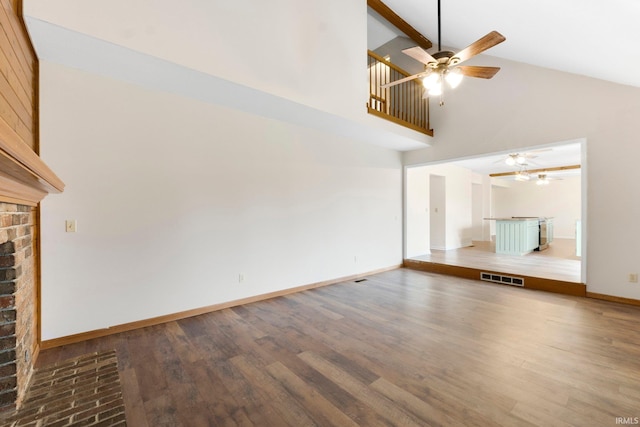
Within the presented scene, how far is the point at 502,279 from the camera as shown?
15.6ft

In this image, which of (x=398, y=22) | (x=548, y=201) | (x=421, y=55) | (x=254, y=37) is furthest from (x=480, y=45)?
(x=548, y=201)

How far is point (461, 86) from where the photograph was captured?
5.28m

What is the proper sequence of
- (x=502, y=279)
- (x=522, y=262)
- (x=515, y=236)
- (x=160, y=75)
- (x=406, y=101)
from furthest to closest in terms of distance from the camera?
(x=515, y=236) < (x=522, y=262) < (x=406, y=101) < (x=502, y=279) < (x=160, y=75)

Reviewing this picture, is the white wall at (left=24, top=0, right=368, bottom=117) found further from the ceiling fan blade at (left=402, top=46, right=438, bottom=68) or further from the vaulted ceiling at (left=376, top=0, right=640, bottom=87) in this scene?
the vaulted ceiling at (left=376, top=0, right=640, bottom=87)

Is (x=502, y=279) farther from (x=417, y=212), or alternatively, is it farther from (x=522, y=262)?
(x=417, y=212)

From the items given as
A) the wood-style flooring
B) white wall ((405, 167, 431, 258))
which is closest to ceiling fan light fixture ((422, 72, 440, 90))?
white wall ((405, 167, 431, 258))

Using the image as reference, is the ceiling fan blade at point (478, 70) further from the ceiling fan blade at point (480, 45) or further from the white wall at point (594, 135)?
the white wall at point (594, 135)

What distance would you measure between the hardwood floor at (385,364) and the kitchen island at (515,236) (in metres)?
3.45

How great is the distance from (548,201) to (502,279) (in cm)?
904

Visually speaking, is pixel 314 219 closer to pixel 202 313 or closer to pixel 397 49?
pixel 202 313

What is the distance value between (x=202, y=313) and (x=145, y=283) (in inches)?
29.9

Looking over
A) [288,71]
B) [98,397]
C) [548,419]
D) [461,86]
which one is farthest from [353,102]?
[98,397]

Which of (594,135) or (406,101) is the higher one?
(406,101)

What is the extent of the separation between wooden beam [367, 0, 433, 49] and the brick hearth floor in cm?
645
